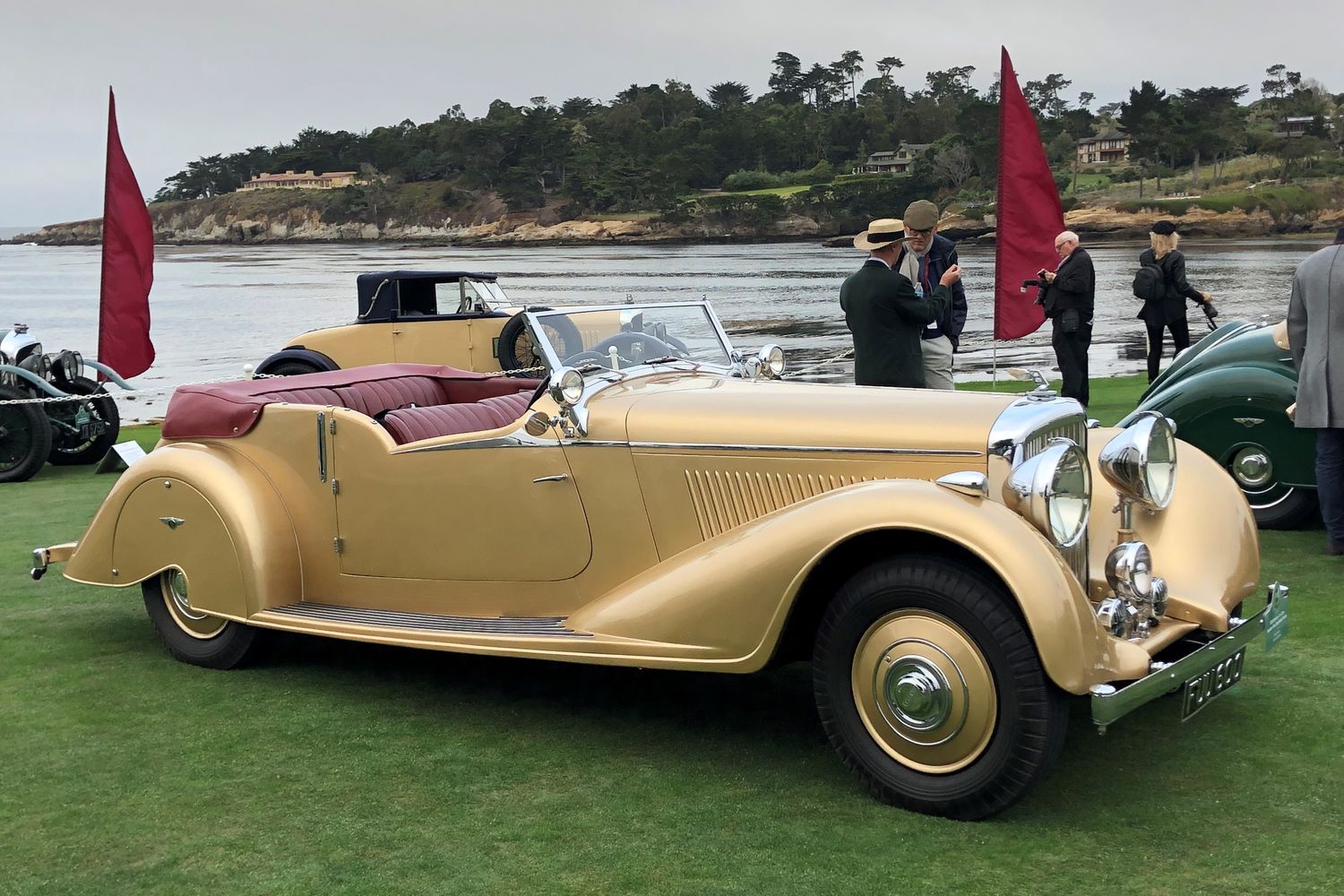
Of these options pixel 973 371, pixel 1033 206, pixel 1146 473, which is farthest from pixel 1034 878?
pixel 973 371

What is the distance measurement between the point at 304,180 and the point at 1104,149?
91.2 m

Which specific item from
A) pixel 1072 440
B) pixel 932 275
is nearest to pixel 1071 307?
pixel 932 275

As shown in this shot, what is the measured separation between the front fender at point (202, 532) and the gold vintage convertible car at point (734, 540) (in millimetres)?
11

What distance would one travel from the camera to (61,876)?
10.7 feet

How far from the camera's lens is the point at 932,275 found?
759 cm

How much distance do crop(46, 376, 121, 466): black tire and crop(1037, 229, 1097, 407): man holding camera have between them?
8486 millimetres

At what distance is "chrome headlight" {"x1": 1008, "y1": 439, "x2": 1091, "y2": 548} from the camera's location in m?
3.52

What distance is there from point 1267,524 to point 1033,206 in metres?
4.79

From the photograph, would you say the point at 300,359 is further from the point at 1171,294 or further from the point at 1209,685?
the point at 1209,685

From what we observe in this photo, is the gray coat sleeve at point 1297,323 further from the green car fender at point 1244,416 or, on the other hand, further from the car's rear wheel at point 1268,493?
the car's rear wheel at point 1268,493

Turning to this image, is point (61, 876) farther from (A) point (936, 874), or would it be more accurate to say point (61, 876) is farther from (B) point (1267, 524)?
(B) point (1267, 524)

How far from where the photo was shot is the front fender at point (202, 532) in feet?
15.8

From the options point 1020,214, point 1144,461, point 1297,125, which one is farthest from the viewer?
point 1297,125

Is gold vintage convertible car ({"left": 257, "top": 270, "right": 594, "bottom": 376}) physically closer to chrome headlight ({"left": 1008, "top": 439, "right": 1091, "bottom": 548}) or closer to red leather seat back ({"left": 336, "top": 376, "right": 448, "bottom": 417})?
red leather seat back ({"left": 336, "top": 376, "right": 448, "bottom": 417})
